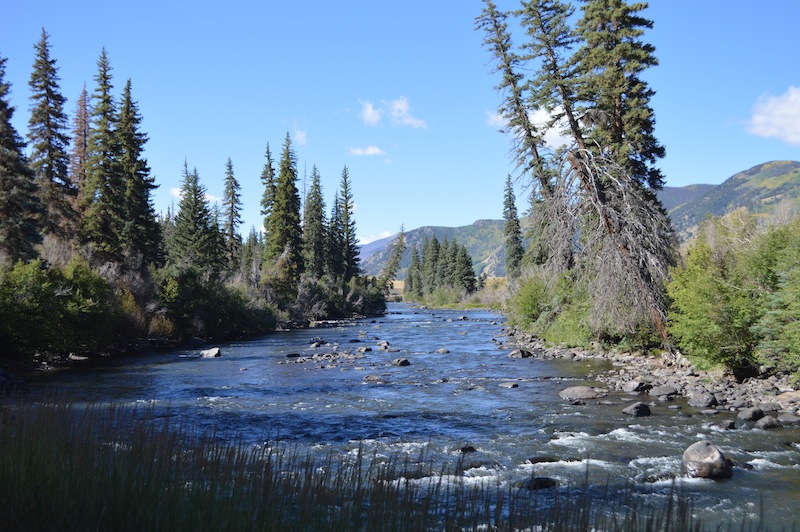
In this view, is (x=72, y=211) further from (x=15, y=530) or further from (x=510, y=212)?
(x=510, y=212)

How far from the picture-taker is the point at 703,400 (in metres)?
15.0

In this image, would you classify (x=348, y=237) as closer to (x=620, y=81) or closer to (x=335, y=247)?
(x=335, y=247)

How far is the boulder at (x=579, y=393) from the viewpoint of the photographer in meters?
16.4

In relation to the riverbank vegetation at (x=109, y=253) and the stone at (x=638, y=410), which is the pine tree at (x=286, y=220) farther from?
the stone at (x=638, y=410)

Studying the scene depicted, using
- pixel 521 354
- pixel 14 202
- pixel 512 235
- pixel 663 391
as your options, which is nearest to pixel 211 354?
pixel 14 202

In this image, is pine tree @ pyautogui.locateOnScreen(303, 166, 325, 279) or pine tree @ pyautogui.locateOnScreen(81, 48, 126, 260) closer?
pine tree @ pyautogui.locateOnScreen(81, 48, 126, 260)

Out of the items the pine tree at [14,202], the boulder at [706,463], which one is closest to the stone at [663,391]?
the boulder at [706,463]

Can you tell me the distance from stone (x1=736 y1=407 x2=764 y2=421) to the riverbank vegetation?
2382 centimetres

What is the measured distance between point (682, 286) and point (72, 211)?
37083mm

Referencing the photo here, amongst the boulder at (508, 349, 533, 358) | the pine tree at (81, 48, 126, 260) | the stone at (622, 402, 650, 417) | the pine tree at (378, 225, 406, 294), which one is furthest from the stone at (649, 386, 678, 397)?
the pine tree at (378, 225, 406, 294)

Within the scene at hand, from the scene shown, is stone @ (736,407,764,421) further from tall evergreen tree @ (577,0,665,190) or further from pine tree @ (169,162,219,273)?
pine tree @ (169,162,219,273)

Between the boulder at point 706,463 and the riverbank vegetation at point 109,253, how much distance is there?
22.7 m

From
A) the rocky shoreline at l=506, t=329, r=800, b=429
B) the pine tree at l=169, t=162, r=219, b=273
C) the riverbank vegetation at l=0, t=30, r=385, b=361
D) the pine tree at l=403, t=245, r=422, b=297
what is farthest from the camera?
the pine tree at l=403, t=245, r=422, b=297

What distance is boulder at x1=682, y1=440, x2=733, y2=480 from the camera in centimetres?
965
